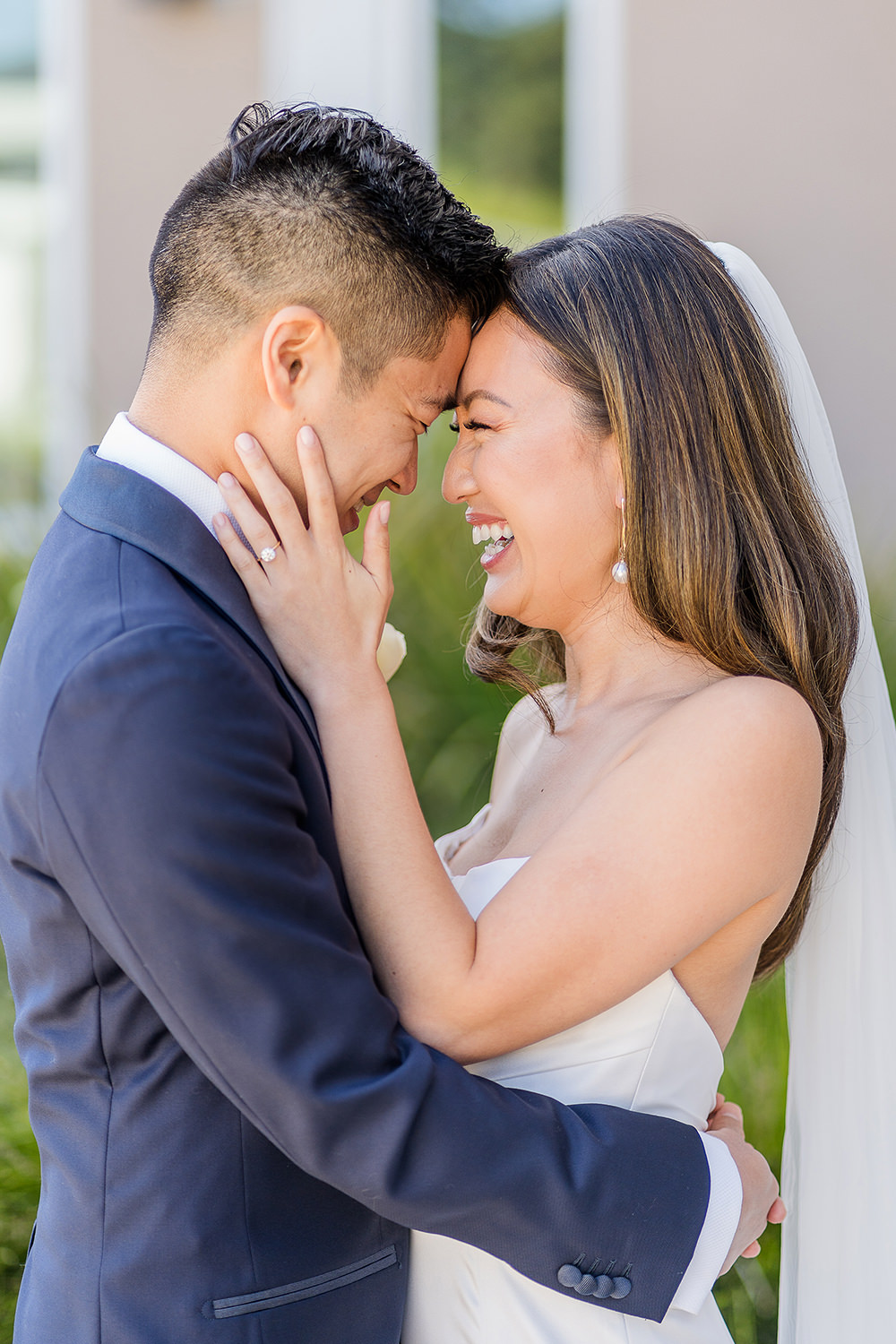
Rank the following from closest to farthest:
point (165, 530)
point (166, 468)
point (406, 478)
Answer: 1. point (165, 530)
2. point (166, 468)
3. point (406, 478)

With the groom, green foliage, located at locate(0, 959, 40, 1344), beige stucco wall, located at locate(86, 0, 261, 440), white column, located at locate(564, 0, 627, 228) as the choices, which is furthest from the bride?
beige stucco wall, located at locate(86, 0, 261, 440)

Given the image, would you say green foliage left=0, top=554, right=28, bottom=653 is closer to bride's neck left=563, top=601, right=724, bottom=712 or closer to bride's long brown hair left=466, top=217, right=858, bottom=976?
bride's neck left=563, top=601, right=724, bottom=712

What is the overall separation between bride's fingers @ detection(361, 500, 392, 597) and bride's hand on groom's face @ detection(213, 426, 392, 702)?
0.04m

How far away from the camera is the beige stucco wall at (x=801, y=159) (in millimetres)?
5961

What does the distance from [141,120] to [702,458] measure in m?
5.29

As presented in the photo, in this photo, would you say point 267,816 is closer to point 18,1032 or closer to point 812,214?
point 18,1032

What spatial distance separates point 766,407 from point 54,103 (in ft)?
18.0

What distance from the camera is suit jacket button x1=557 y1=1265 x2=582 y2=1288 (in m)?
1.67

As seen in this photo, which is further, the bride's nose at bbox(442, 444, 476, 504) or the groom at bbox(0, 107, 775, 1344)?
the bride's nose at bbox(442, 444, 476, 504)

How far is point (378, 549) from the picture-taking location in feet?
6.38

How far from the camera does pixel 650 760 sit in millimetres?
1907

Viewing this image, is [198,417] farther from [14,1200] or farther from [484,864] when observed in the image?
[14,1200]

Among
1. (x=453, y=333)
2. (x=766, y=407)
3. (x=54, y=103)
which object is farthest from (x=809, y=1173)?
(x=54, y=103)

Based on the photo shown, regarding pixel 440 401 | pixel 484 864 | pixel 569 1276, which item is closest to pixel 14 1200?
pixel 484 864
